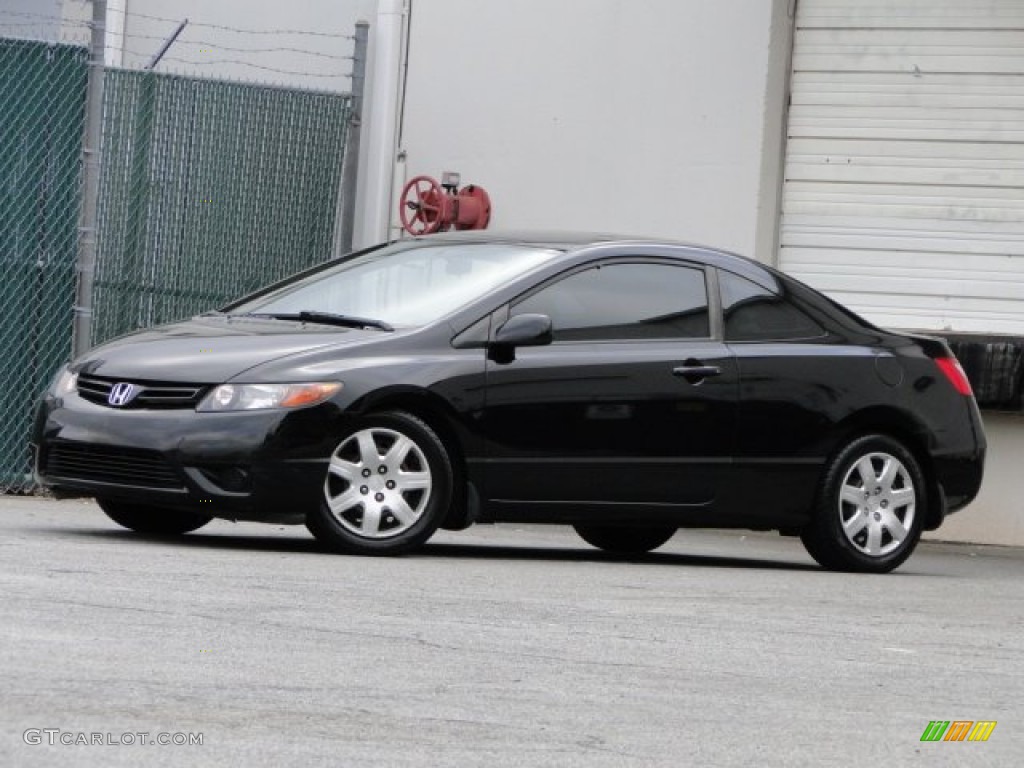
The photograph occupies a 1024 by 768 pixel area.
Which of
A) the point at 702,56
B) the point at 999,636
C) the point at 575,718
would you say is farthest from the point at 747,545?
the point at 575,718

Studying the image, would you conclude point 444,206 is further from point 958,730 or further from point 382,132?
point 958,730

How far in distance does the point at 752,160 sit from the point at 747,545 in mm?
3008

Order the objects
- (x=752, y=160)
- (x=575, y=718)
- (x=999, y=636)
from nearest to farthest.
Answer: (x=575, y=718)
(x=999, y=636)
(x=752, y=160)

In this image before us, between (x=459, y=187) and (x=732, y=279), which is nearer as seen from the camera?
(x=732, y=279)

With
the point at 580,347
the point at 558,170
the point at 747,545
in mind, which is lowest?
the point at 747,545

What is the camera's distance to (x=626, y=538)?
12.1 meters

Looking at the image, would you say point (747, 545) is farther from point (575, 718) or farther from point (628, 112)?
point (575, 718)

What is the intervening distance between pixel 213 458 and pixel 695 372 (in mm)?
2408

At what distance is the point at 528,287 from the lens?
10.5m

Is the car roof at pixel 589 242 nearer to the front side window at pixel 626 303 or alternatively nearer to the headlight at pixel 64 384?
the front side window at pixel 626 303

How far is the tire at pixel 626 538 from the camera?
473 inches

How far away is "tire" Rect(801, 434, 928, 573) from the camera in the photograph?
11203 mm

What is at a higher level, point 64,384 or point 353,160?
point 353,160

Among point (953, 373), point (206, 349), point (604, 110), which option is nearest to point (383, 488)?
point (206, 349)
